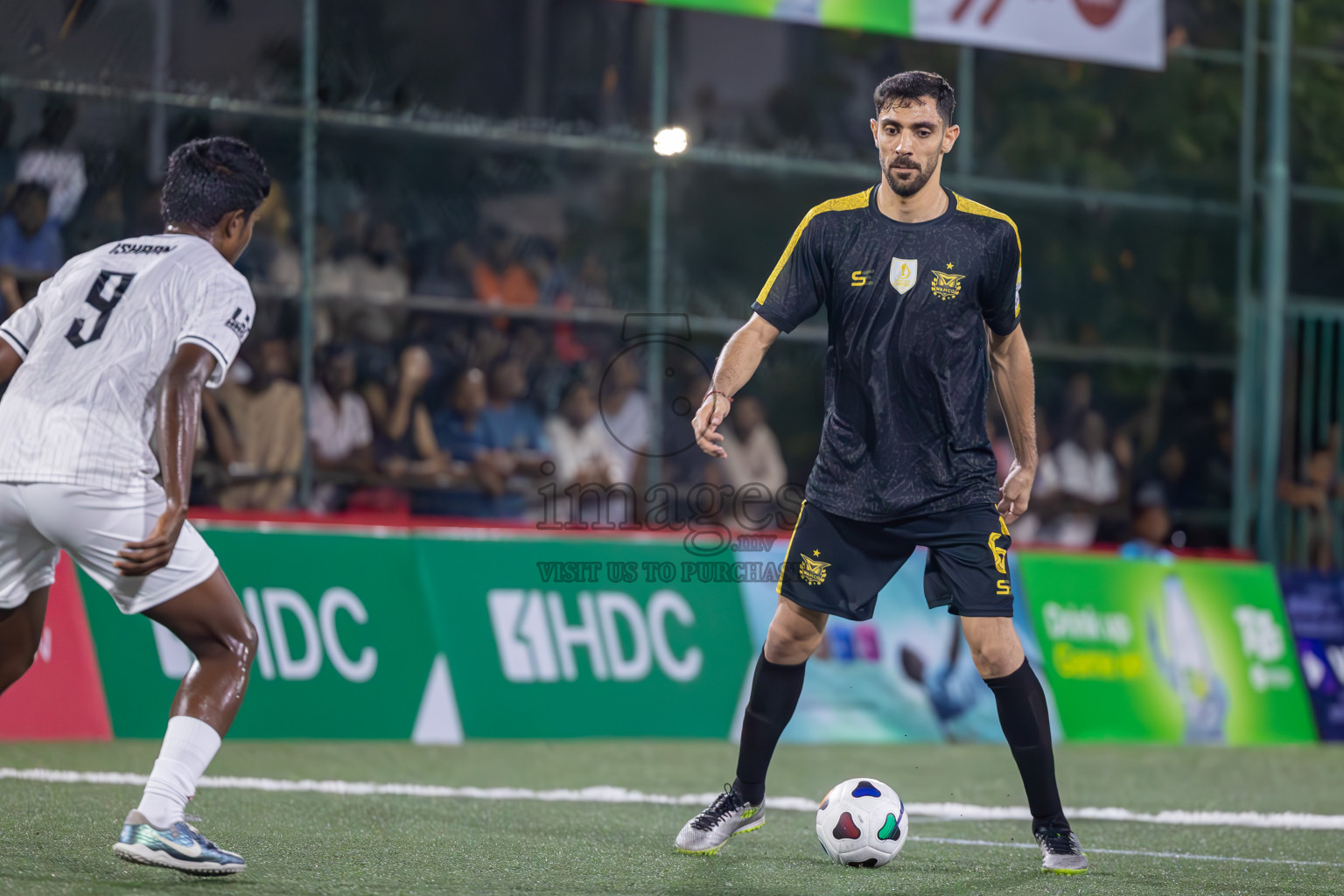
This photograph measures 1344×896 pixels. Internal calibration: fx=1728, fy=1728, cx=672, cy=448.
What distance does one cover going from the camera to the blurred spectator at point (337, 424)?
11.5m

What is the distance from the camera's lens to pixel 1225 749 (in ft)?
35.6

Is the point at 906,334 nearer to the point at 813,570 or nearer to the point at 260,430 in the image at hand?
the point at 813,570

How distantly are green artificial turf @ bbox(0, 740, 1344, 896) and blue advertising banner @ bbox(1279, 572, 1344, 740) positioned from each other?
231cm

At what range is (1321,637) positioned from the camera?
12047 millimetres

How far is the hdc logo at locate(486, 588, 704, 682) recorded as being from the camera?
987 centimetres

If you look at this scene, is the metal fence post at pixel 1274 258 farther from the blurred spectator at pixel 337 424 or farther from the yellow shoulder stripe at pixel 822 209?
the yellow shoulder stripe at pixel 822 209

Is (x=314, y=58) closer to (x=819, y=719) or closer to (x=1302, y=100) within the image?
(x=819, y=719)

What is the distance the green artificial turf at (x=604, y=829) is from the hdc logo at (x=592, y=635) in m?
0.47

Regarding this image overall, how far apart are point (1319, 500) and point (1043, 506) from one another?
242 cm

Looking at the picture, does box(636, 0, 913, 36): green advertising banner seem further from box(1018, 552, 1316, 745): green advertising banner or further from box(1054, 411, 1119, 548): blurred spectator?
box(1018, 552, 1316, 745): green advertising banner

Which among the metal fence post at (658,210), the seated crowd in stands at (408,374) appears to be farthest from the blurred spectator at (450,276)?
the metal fence post at (658,210)

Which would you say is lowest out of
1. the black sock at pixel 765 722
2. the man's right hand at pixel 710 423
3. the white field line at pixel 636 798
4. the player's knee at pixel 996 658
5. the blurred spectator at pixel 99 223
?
the white field line at pixel 636 798

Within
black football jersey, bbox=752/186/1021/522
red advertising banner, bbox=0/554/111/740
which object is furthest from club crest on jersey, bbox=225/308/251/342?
red advertising banner, bbox=0/554/111/740

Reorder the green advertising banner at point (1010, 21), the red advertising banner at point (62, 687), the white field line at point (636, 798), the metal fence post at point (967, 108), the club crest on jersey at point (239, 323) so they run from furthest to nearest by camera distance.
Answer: the metal fence post at point (967, 108) < the green advertising banner at point (1010, 21) < the red advertising banner at point (62, 687) < the white field line at point (636, 798) < the club crest on jersey at point (239, 323)
